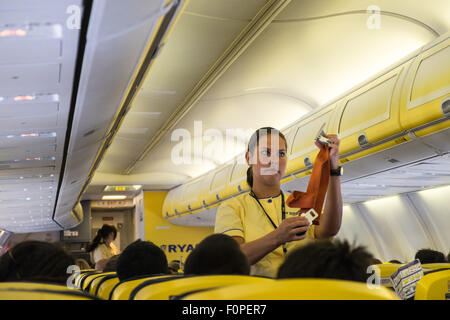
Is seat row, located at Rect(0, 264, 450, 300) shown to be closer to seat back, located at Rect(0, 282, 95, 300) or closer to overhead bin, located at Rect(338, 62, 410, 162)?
seat back, located at Rect(0, 282, 95, 300)

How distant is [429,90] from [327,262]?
4.38 m

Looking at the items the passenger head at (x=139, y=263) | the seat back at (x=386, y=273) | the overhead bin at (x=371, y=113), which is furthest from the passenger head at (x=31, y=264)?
the overhead bin at (x=371, y=113)

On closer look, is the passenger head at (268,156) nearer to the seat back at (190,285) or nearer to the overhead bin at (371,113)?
the seat back at (190,285)

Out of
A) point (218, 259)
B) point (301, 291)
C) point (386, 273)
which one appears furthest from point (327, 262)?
point (386, 273)

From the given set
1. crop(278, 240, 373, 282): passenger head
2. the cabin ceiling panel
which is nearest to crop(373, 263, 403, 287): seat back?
crop(278, 240, 373, 282): passenger head

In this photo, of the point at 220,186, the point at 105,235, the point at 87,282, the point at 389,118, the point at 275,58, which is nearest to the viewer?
the point at 87,282

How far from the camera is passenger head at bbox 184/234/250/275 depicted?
6.38 ft

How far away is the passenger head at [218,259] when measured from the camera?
1.94 meters

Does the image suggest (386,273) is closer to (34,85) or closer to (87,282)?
(87,282)

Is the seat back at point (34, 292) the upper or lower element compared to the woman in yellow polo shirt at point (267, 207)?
lower

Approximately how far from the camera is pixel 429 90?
5504 millimetres

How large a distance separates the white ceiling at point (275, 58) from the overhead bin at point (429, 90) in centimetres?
150

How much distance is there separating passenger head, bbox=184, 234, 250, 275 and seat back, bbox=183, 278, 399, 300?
0.64 meters

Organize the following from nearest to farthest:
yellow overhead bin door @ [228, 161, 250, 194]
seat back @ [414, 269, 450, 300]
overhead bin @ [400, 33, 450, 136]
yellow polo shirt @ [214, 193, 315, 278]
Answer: seat back @ [414, 269, 450, 300], yellow polo shirt @ [214, 193, 315, 278], overhead bin @ [400, 33, 450, 136], yellow overhead bin door @ [228, 161, 250, 194]
